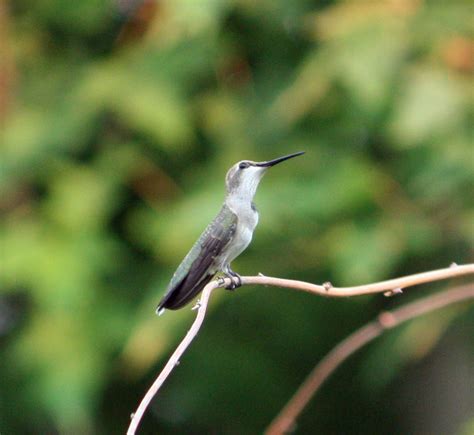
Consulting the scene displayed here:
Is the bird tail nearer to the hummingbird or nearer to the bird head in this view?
the hummingbird

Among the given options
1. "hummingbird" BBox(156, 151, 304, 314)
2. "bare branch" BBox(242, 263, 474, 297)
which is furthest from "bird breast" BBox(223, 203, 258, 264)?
"bare branch" BBox(242, 263, 474, 297)

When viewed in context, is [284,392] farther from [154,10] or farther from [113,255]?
[154,10]

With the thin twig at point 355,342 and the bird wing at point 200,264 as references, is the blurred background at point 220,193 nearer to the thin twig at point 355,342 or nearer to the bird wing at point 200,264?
the bird wing at point 200,264

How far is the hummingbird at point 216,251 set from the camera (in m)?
2.98

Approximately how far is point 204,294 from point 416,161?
2.72 meters

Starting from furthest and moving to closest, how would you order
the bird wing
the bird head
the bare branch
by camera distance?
the bird head → the bird wing → the bare branch

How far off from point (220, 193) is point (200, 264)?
5.44 feet

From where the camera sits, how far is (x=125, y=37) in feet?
19.6

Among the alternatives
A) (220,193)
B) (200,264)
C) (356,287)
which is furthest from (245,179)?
(356,287)

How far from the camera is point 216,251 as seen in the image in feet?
10.6

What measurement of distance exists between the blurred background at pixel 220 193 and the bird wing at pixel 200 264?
140cm

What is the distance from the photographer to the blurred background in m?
4.85

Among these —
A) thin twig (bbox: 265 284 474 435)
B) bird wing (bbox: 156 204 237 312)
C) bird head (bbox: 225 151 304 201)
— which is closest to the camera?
thin twig (bbox: 265 284 474 435)

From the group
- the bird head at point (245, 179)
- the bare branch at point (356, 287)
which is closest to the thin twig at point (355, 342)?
the bare branch at point (356, 287)
